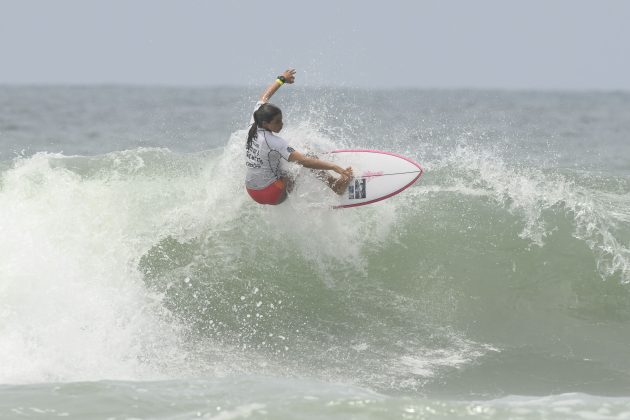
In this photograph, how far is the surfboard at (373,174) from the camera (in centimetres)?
845

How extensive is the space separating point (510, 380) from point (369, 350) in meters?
1.34

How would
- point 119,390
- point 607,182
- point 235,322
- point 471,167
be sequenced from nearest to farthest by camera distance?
point 119,390, point 235,322, point 471,167, point 607,182

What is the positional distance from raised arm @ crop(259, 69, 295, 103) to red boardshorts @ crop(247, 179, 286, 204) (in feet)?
2.62

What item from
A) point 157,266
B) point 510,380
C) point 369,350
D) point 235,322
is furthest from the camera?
point 157,266

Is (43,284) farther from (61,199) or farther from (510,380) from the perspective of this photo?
(510,380)

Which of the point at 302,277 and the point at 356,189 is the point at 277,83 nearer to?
the point at 356,189

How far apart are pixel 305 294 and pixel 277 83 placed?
2.30 m

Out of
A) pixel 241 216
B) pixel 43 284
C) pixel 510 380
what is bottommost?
pixel 510 380

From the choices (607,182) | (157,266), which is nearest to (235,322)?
(157,266)

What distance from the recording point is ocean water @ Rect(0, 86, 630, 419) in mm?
6047

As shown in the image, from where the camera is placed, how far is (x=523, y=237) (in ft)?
31.2

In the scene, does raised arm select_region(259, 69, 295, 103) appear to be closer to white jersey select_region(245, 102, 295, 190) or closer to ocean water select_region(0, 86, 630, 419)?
white jersey select_region(245, 102, 295, 190)

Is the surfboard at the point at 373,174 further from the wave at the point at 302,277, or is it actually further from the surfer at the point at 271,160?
the wave at the point at 302,277

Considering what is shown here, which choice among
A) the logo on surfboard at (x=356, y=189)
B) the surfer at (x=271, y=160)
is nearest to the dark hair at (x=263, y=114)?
the surfer at (x=271, y=160)
